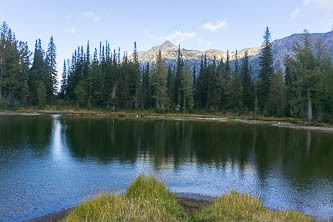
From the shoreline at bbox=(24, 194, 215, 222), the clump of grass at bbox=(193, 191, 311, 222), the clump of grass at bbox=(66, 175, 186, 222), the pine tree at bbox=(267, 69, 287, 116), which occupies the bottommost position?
the shoreline at bbox=(24, 194, 215, 222)

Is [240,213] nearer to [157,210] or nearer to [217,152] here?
[157,210]

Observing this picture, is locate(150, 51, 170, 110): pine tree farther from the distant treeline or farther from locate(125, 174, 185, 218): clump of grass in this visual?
locate(125, 174, 185, 218): clump of grass

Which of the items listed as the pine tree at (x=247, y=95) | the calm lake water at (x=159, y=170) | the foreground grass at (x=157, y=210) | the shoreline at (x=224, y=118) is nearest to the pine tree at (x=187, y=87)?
the shoreline at (x=224, y=118)

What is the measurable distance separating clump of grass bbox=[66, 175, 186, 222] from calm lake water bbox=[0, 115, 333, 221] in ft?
8.27

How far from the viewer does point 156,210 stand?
980 centimetres

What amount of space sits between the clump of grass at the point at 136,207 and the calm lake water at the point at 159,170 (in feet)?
8.27

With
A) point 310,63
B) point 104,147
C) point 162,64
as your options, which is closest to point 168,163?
point 104,147

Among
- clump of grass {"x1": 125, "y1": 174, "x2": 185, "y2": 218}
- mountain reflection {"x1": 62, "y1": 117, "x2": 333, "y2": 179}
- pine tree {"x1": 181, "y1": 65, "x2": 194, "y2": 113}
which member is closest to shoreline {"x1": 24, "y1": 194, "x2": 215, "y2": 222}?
clump of grass {"x1": 125, "y1": 174, "x2": 185, "y2": 218}

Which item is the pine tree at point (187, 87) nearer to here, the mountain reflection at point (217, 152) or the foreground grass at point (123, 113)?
the foreground grass at point (123, 113)

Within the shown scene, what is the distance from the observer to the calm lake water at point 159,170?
1390cm

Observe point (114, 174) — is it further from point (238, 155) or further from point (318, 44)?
point (318, 44)

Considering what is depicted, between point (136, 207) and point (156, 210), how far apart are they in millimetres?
683

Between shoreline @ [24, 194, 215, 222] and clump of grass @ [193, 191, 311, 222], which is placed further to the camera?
shoreline @ [24, 194, 215, 222]

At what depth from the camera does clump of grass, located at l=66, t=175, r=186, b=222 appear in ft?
29.7
